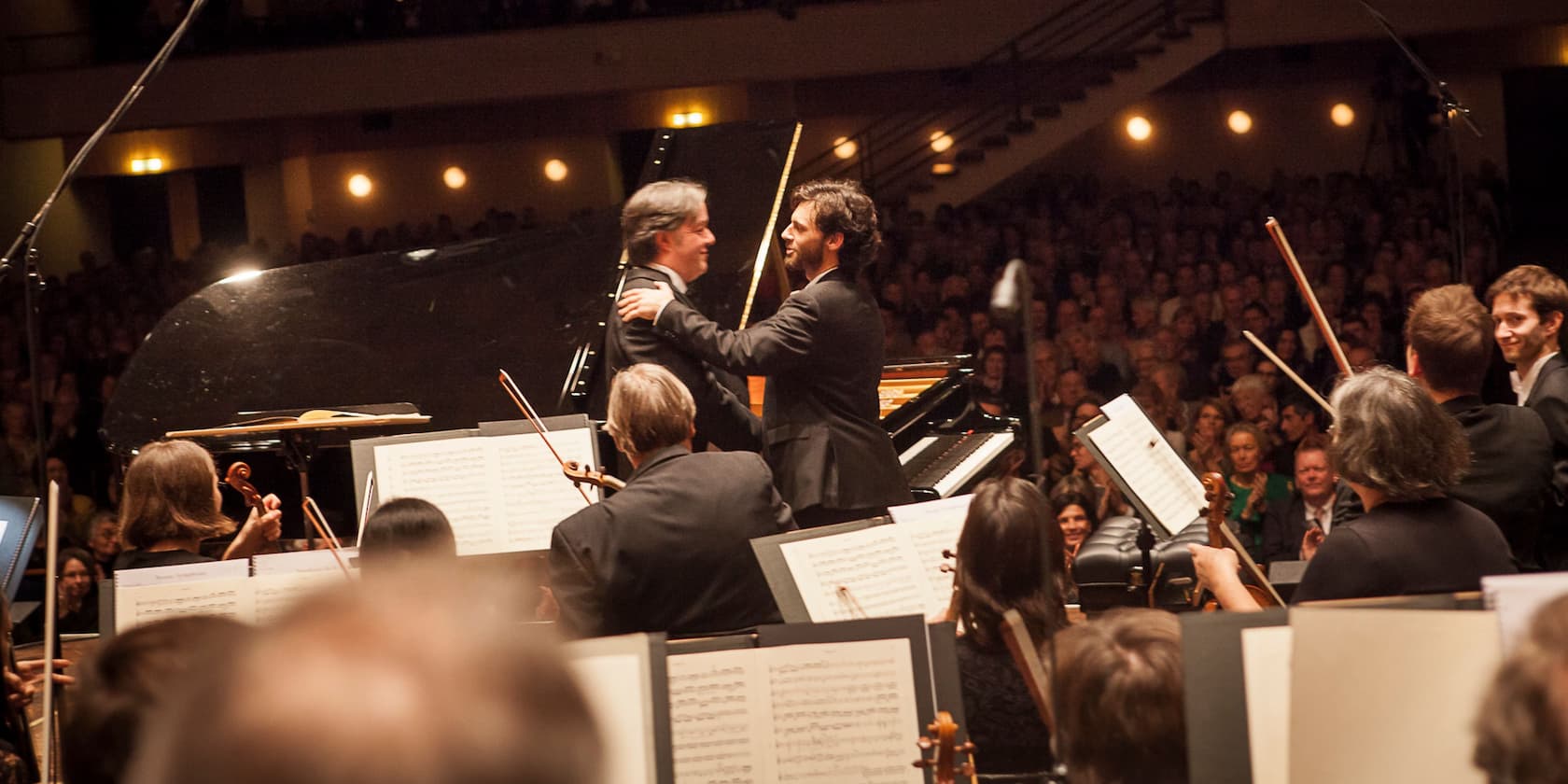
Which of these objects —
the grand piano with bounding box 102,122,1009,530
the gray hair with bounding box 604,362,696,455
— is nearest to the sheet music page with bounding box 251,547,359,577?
the gray hair with bounding box 604,362,696,455

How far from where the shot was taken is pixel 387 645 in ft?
2.30

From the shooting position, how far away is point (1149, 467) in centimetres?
332

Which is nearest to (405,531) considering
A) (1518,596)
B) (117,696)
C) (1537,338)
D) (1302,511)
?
(117,696)

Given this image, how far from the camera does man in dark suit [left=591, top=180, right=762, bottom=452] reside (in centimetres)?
372

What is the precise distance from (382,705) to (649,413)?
249 centimetres

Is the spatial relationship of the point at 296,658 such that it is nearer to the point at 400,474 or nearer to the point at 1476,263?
the point at 400,474

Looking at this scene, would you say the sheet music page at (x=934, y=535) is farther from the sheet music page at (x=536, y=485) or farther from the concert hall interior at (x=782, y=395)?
the sheet music page at (x=536, y=485)

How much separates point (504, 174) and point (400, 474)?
10.0m

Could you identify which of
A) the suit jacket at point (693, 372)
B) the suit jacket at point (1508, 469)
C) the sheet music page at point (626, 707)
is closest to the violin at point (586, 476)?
the suit jacket at point (693, 372)

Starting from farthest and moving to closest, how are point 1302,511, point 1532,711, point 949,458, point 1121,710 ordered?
point 1302,511 < point 949,458 < point 1121,710 < point 1532,711

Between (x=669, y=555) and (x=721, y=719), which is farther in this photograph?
(x=669, y=555)

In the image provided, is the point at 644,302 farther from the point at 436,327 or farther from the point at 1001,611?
the point at 436,327

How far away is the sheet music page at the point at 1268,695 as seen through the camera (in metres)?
1.88

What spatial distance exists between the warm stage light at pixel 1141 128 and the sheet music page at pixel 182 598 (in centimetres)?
1086
